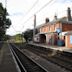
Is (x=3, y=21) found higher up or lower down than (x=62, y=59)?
higher up

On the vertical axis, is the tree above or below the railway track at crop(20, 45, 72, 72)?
above

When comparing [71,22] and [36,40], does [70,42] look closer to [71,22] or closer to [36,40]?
[71,22]

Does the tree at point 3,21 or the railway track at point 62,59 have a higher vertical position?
the tree at point 3,21

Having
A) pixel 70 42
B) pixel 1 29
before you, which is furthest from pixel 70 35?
pixel 1 29

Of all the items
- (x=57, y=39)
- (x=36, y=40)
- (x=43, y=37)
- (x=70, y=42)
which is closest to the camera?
(x=70, y=42)

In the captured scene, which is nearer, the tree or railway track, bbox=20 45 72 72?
railway track, bbox=20 45 72 72

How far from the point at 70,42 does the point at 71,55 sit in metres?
16.4

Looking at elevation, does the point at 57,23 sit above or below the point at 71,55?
above

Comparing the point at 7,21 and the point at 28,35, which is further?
the point at 28,35

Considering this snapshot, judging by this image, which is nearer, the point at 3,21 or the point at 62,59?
the point at 62,59

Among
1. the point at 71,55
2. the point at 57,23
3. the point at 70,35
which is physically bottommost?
the point at 71,55

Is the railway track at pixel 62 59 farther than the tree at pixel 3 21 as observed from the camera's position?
No

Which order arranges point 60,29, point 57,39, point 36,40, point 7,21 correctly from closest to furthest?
point 57,39 < point 60,29 < point 36,40 < point 7,21

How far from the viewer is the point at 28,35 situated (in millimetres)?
101250
